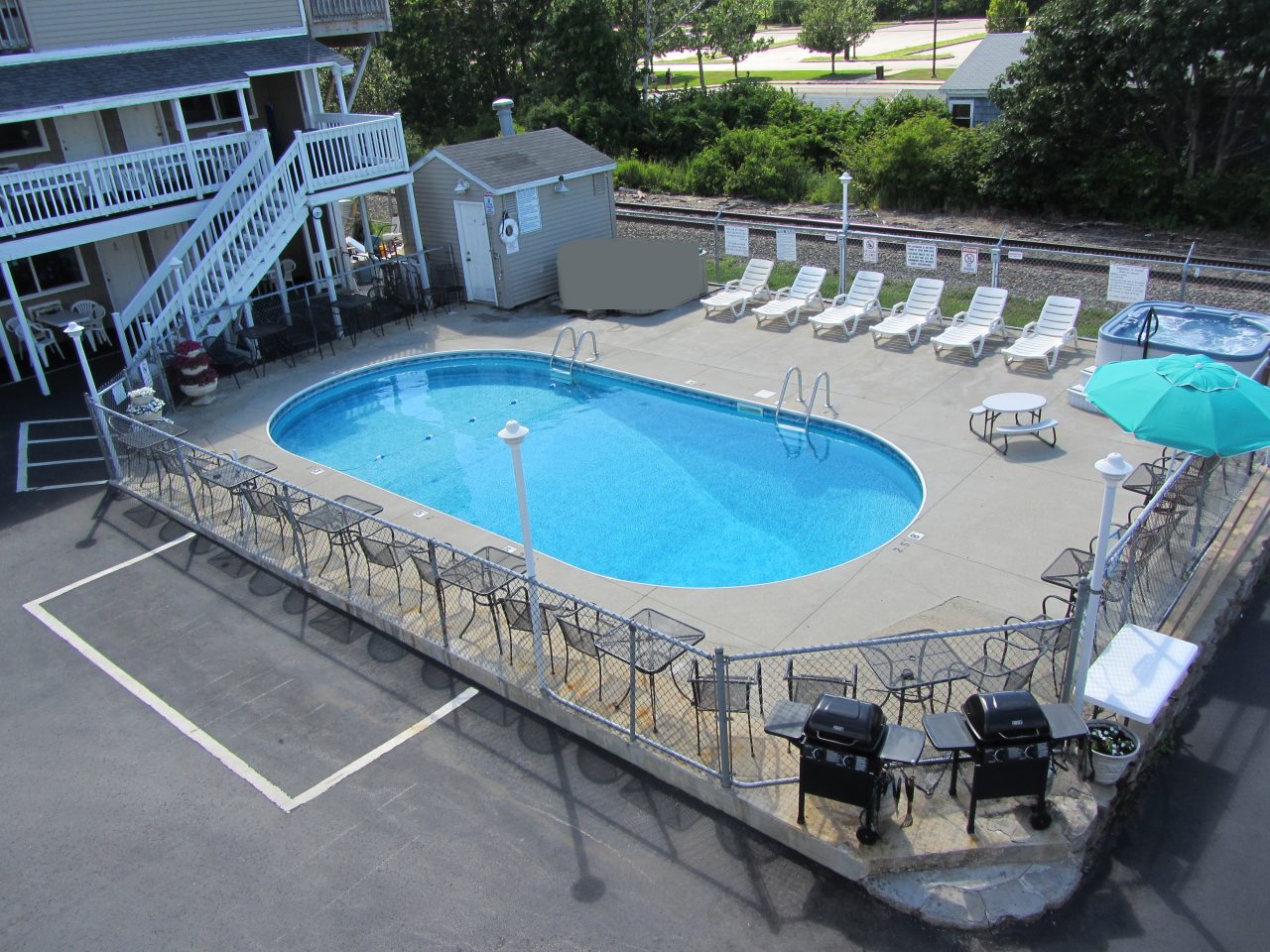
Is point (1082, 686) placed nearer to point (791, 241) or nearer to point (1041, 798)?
point (1041, 798)

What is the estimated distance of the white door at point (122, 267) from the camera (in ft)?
64.3

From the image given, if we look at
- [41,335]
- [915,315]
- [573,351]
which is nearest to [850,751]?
[915,315]

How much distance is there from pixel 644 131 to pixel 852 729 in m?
34.9

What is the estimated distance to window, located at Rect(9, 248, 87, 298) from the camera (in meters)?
18.6

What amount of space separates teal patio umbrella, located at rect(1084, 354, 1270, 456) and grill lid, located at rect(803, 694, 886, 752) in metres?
4.18

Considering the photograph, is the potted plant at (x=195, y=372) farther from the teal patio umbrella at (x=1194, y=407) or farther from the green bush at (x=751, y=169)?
the green bush at (x=751, y=169)

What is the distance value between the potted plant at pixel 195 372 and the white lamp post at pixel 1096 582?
45.9 ft

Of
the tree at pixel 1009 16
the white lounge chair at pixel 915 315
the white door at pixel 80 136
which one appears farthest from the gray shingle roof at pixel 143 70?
the tree at pixel 1009 16

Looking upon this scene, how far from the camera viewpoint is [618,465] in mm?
14719

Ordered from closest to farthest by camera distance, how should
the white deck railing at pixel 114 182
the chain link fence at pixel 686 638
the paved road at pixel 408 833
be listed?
the paved road at pixel 408 833 < the chain link fence at pixel 686 638 < the white deck railing at pixel 114 182

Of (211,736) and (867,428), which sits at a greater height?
(867,428)

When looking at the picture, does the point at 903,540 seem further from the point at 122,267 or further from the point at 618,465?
the point at 122,267

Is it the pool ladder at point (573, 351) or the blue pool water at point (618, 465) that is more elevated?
the pool ladder at point (573, 351)

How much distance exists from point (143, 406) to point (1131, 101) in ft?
82.5
